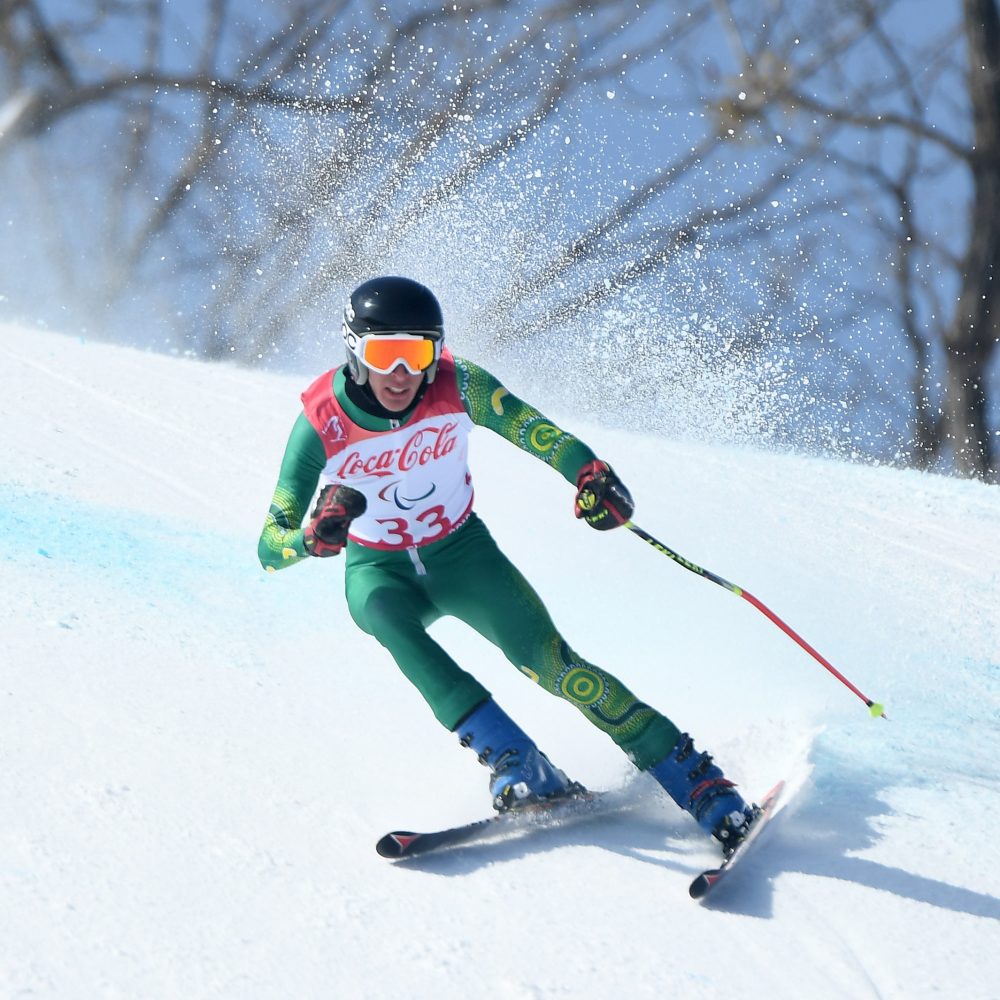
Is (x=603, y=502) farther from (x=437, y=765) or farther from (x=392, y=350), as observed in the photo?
(x=437, y=765)

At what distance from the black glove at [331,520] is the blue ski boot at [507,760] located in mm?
509

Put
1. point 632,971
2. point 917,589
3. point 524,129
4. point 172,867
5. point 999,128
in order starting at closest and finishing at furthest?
point 632,971, point 172,867, point 917,589, point 999,128, point 524,129

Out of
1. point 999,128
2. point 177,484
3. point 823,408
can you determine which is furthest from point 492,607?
point 823,408

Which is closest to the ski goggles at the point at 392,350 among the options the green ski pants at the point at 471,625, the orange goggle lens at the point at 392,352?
the orange goggle lens at the point at 392,352

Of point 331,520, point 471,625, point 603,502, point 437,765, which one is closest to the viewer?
point 331,520

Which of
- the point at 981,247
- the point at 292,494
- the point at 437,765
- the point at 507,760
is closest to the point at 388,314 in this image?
the point at 292,494

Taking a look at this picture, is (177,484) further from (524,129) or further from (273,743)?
(524,129)

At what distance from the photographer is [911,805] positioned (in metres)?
2.98

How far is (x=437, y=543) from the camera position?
2.98m

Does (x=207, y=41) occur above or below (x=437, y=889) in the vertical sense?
above

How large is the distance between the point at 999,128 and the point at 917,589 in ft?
42.1

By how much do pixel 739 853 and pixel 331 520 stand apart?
1100 millimetres

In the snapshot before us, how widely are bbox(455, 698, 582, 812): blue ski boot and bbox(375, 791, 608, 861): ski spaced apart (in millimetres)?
24

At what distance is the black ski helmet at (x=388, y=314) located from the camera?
276cm
